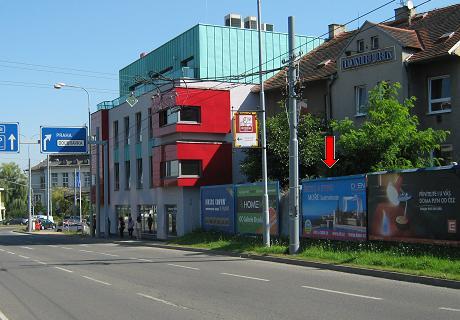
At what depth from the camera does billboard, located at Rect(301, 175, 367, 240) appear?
20922mm

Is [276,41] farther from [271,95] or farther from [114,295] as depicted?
[114,295]

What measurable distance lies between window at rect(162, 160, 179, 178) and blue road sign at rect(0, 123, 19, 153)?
30.7ft

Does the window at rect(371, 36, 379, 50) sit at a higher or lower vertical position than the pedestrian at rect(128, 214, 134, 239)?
higher

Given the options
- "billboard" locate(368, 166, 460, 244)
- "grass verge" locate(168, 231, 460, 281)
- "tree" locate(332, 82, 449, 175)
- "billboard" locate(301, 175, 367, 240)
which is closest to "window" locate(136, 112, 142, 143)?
"grass verge" locate(168, 231, 460, 281)

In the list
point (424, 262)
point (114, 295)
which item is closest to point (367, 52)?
point (424, 262)

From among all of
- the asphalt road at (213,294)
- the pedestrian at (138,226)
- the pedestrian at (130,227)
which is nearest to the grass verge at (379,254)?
the asphalt road at (213,294)

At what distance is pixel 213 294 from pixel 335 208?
424 inches

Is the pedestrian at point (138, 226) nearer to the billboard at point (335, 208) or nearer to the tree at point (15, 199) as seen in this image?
the billboard at point (335, 208)

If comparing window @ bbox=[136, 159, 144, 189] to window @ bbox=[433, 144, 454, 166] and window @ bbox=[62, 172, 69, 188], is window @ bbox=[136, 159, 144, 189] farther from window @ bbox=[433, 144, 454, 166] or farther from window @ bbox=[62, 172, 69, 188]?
window @ bbox=[62, 172, 69, 188]

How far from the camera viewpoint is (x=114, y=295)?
12602mm

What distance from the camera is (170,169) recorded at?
1451 inches

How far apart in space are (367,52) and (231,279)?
672 inches

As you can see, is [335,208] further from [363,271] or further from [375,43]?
[375,43]

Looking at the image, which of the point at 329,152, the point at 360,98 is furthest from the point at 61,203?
the point at 329,152
